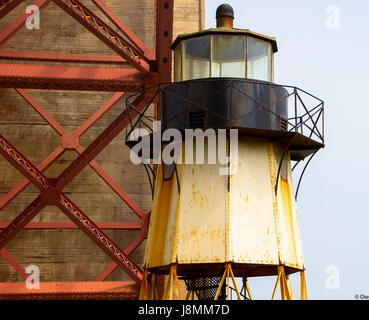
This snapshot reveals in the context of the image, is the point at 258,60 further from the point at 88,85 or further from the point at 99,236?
the point at 99,236

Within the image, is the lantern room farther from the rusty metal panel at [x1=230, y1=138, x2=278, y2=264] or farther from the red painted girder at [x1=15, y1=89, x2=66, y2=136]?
the red painted girder at [x1=15, y1=89, x2=66, y2=136]

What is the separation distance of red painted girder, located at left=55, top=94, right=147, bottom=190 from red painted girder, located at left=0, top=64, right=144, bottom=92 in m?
0.78

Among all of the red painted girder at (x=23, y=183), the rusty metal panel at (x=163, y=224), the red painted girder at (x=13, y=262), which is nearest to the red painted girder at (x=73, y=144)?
the red painted girder at (x=23, y=183)

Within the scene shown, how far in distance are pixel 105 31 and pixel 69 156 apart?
8012 millimetres

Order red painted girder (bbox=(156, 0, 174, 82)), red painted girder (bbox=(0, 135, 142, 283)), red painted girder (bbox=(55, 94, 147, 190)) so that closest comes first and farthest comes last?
red painted girder (bbox=(156, 0, 174, 82))
red painted girder (bbox=(55, 94, 147, 190))
red painted girder (bbox=(0, 135, 142, 283))

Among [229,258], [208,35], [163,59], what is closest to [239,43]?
[208,35]

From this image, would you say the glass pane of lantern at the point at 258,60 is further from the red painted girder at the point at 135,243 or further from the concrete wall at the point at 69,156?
the concrete wall at the point at 69,156

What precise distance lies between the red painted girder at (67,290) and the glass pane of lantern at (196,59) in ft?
28.5

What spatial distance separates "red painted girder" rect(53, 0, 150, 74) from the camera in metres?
28.0

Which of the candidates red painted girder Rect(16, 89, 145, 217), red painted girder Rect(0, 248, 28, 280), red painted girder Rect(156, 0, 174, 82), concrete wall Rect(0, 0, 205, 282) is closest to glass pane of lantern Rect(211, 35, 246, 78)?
red painted girder Rect(156, 0, 174, 82)

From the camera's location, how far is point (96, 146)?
3014 cm

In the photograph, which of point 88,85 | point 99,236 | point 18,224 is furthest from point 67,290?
point 88,85

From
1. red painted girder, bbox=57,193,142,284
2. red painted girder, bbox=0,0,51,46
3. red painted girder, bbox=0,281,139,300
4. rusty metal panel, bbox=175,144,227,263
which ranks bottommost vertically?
rusty metal panel, bbox=175,144,227,263
